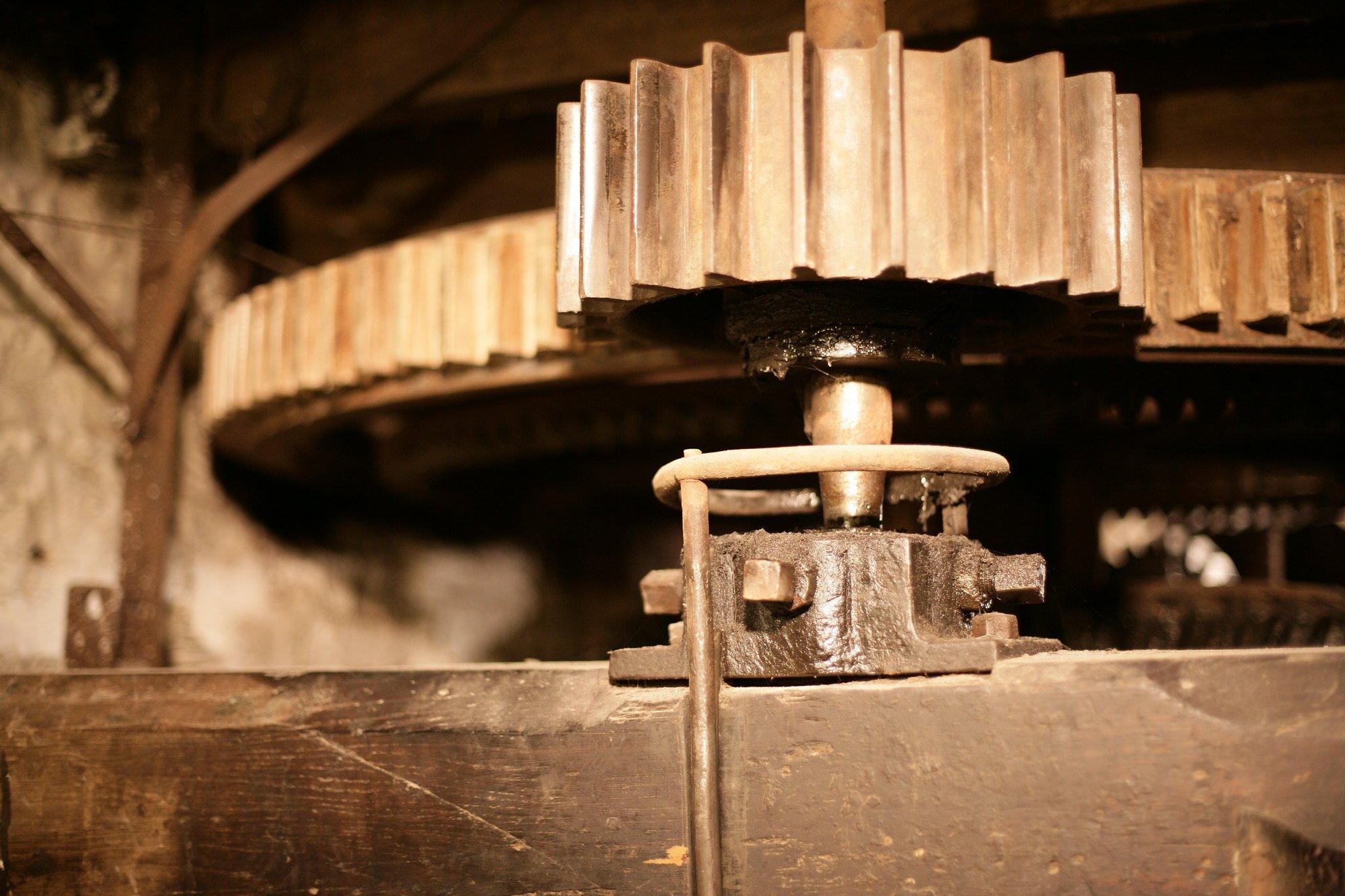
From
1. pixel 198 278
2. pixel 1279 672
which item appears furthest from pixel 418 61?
pixel 1279 672

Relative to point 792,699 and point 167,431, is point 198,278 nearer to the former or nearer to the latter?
point 167,431

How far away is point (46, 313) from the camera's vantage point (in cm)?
236

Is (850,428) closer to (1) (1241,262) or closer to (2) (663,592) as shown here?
(2) (663,592)

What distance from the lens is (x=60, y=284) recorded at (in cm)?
219

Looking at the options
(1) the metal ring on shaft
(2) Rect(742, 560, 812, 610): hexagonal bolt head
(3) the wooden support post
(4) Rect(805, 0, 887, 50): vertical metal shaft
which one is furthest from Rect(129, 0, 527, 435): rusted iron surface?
(2) Rect(742, 560, 812, 610): hexagonal bolt head

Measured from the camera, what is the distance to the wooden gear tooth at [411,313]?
1854 millimetres

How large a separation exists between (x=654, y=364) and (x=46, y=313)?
4.42ft

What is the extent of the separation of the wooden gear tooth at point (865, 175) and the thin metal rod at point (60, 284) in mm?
1488

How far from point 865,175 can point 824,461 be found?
0.90 ft

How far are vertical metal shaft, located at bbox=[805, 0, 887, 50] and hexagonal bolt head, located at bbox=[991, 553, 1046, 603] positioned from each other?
0.56 metres

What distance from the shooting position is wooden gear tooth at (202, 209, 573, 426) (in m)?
1.85

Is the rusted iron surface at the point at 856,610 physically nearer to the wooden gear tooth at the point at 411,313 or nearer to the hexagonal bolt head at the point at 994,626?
the hexagonal bolt head at the point at 994,626

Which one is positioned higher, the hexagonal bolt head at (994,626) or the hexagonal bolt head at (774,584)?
the hexagonal bolt head at (774,584)

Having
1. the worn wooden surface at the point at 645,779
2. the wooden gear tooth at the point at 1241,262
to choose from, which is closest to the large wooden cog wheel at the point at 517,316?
the wooden gear tooth at the point at 1241,262
